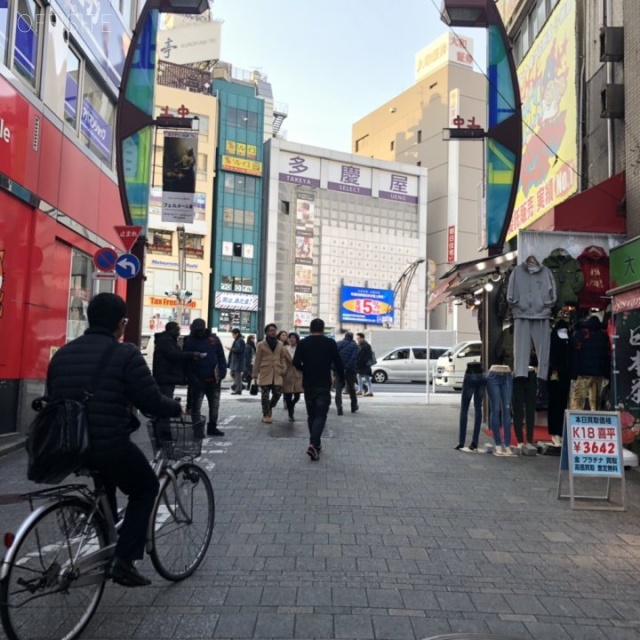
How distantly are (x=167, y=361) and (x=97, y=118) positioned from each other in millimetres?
6040

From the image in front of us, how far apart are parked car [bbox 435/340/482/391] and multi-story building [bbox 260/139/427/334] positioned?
103 ft

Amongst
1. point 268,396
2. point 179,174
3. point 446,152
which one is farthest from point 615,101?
point 446,152

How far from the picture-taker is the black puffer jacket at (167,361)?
898 centimetres

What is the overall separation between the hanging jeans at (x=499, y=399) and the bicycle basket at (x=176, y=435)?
18.6 feet

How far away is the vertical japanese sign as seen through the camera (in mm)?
55719

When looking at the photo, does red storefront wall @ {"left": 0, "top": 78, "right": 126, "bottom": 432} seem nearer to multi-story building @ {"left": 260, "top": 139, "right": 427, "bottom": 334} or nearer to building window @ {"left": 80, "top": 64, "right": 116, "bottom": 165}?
building window @ {"left": 80, "top": 64, "right": 116, "bottom": 165}

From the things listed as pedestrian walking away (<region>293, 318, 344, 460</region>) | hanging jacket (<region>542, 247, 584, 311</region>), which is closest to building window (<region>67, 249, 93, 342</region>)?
pedestrian walking away (<region>293, 318, 344, 460</region>)

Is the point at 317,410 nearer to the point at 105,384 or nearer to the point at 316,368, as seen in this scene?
the point at 316,368

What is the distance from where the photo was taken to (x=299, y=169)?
5634 centimetres

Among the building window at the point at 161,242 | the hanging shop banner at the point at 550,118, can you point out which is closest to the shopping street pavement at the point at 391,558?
the hanging shop banner at the point at 550,118

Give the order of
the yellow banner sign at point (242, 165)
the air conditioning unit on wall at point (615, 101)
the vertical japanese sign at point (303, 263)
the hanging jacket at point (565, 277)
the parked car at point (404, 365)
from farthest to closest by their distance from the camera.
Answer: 1. the vertical japanese sign at point (303, 263)
2. the yellow banner sign at point (242, 165)
3. the parked car at point (404, 365)
4. the air conditioning unit on wall at point (615, 101)
5. the hanging jacket at point (565, 277)

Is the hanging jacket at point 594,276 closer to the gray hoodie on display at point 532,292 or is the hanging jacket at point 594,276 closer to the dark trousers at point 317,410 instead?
the gray hoodie on display at point 532,292

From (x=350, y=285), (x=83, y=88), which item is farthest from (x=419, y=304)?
(x=83, y=88)

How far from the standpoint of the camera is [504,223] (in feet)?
36.4
